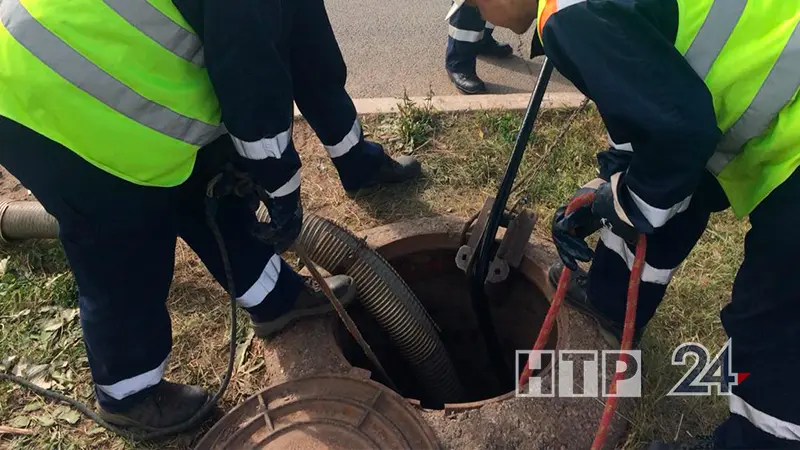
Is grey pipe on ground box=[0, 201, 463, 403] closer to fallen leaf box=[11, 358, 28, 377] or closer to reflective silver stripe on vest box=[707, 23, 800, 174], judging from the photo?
fallen leaf box=[11, 358, 28, 377]

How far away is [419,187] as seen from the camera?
10.8 ft

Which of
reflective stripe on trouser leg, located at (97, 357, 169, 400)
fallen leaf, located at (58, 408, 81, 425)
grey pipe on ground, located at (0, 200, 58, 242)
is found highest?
reflective stripe on trouser leg, located at (97, 357, 169, 400)

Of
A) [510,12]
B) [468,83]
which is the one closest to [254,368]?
[510,12]

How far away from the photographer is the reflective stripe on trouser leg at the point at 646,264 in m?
2.19

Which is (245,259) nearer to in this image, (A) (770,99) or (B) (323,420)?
(B) (323,420)

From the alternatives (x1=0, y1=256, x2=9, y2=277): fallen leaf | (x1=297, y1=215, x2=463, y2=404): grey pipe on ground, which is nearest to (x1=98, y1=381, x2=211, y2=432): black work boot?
(x1=297, y1=215, x2=463, y2=404): grey pipe on ground

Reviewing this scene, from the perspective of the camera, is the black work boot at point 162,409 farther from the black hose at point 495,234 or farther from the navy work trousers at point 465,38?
the navy work trousers at point 465,38

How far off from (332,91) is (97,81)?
1.33 meters

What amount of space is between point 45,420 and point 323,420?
1.16 m

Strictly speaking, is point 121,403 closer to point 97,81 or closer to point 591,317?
point 97,81

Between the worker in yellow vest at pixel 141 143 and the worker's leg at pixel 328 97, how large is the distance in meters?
0.23

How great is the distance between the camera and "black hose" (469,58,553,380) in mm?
2219

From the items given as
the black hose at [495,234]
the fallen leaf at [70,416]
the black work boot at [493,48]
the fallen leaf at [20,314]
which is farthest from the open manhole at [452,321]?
the black work boot at [493,48]

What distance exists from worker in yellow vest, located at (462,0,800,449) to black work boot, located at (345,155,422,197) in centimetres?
135
